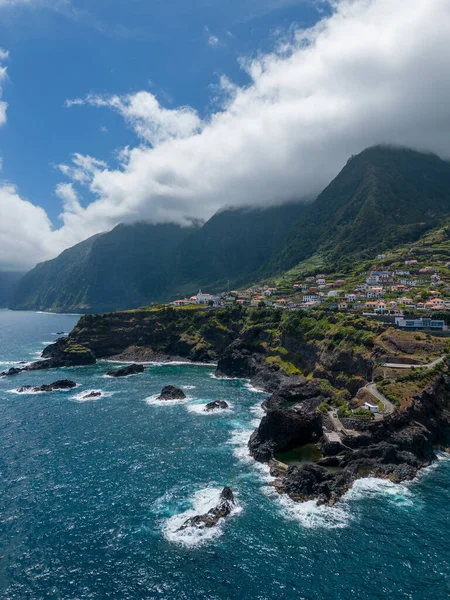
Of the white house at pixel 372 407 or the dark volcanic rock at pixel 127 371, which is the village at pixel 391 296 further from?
the dark volcanic rock at pixel 127 371

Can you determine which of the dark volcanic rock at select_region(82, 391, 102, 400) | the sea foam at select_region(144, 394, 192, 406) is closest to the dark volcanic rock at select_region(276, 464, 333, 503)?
the sea foam at select_region(144, 394, 192, 406)

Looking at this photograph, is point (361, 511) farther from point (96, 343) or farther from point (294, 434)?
point (96, 343)

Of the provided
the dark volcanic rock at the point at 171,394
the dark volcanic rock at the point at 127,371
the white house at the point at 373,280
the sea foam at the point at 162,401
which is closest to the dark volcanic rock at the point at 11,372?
the dark volcanic rock at the point at 127,371

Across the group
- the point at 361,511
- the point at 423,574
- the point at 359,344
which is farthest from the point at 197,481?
the point at 359,344

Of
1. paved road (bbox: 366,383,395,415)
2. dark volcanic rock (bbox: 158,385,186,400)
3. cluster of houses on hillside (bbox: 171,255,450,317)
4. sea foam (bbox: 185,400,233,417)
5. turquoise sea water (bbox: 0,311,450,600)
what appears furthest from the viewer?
cluster of houses on hillside (bbox: 171,255,450,317)

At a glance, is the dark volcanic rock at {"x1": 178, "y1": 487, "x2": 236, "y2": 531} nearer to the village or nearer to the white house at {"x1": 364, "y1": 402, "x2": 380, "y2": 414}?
the white house at {"x1": 364, "y1": 402, "x2": 380, "y2": 414}
